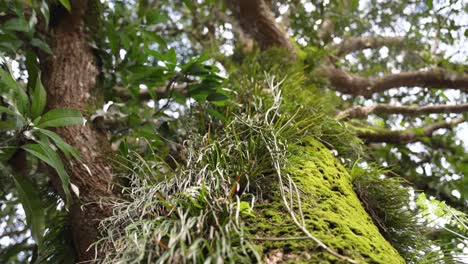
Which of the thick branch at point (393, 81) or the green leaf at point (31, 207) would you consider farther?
the thick branch at point (393, 81)

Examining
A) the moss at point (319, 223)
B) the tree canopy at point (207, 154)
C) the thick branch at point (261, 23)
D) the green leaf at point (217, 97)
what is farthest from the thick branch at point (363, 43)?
the moss at point (319, 223)

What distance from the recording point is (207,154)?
3.97ft

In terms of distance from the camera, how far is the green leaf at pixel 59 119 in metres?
1.16

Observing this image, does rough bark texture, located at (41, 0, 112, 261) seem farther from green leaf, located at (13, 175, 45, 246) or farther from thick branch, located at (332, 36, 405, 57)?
thick branch, located at (332, 36, 405, 57)

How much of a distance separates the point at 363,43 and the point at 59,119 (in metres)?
3.04

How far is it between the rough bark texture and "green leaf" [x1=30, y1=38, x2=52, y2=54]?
0.08 meters

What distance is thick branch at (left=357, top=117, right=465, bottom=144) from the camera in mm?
2768

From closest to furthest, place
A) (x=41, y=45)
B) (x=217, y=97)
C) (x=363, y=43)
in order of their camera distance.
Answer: (x=41, y=45)
(x=217, y=97)
(x=363, y=43)

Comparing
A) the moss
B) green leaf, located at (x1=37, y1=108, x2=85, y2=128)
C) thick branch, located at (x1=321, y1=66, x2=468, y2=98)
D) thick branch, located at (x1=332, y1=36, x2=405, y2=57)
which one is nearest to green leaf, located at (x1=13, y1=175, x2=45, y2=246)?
green leaf, located at (x1=37, y1=108, x2=85, y2=128)

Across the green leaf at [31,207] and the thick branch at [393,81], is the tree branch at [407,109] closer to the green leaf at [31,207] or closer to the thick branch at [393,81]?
the thick branch at [393,81]

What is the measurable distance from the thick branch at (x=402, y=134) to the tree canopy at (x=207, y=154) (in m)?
0.02

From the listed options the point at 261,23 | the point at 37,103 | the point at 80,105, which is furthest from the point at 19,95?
the point at 261,23

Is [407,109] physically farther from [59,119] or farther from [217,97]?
[59,119]

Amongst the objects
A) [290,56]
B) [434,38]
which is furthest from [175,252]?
[434,38]
